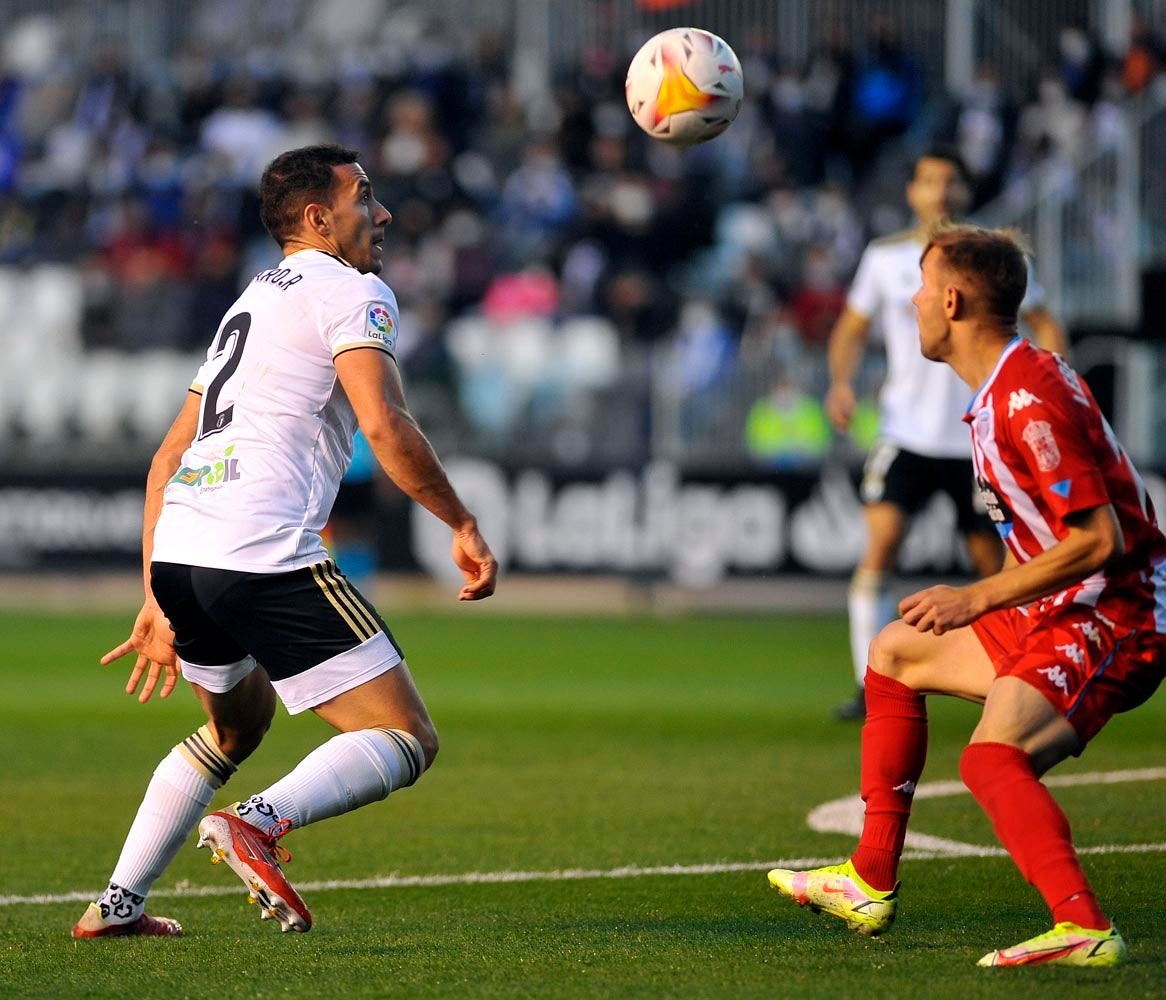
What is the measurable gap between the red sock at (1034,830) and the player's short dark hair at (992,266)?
1.04 metres

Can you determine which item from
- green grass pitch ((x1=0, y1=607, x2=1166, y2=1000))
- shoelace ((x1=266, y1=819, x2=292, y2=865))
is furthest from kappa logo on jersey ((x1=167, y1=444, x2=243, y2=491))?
green grass pitch ((x1=0, y1=607, x2=1166, y2=1000))

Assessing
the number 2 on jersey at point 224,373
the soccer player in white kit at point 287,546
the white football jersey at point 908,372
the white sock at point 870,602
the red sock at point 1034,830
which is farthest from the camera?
the white sock at point 870,602

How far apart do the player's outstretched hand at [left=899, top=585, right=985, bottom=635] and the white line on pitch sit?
180 cm

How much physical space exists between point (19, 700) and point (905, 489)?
5.31m

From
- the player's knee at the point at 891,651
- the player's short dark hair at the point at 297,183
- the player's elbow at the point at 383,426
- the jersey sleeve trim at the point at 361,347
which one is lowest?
the player's knee at the point at 891,651

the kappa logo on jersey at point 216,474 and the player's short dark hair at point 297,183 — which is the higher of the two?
the player's short dark hair at point 297,183

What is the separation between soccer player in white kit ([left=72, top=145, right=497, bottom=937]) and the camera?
4.53 m

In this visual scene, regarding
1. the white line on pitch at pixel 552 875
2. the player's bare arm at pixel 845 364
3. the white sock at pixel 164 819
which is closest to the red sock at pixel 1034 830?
the white line on pitch at pixel 552 875

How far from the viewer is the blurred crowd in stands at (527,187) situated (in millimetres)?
19016

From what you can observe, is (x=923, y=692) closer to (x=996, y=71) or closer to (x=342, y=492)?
(x=342, y=492)

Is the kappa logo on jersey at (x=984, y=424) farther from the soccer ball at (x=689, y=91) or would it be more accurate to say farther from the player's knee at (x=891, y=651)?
the soccer ball at (x=689, y=91)

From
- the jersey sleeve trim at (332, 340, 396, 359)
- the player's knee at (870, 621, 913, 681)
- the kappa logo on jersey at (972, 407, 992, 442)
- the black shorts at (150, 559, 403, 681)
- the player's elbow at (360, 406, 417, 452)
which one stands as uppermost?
the jersey sleeve trim at (332, 340, 396, 359)

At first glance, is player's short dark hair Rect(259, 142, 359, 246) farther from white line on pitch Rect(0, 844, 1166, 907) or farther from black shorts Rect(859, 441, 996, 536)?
black shorts Rect(859, 441, 996, 536)

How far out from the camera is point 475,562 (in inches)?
180
